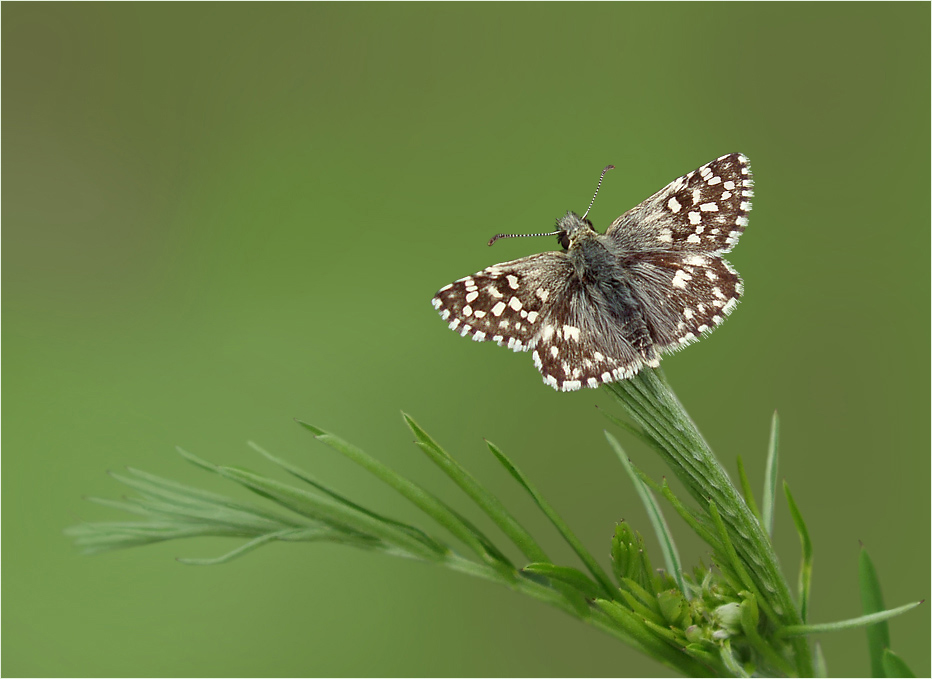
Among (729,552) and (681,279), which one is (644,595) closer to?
(729,552)

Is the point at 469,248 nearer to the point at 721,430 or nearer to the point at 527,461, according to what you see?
the point at 527,461

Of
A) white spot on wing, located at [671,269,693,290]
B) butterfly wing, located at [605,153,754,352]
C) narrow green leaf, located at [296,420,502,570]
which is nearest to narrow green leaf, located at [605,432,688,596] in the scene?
narrow green leaf, located at [296,420,502,570]

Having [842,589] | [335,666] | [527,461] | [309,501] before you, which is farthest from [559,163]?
[309,501]

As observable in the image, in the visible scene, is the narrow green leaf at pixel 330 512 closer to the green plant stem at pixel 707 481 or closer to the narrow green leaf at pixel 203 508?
the narrow green leaf at pixel 203 508

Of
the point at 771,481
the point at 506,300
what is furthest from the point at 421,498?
the point at 506,300

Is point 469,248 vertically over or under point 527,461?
over

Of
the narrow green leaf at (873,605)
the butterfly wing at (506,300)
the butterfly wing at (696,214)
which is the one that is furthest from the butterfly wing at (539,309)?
the narrow green leaf at (873,605)
